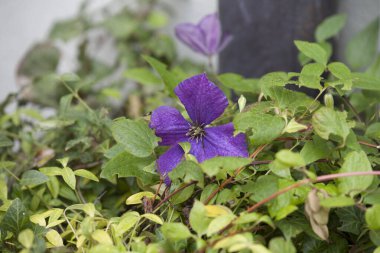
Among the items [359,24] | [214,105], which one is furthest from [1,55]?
[214,105]

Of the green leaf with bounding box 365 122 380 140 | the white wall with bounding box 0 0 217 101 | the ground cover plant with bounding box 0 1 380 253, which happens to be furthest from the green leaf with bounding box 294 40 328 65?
the white wall with bounding box 0 0 217 101

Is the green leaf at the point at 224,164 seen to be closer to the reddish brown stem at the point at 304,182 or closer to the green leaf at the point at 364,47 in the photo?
the reddish brown stem at the point at 304,182

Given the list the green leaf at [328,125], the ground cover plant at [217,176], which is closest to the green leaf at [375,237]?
the ground cover plant at [217,176]

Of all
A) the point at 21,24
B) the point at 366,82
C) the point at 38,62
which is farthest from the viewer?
the point at 21,24

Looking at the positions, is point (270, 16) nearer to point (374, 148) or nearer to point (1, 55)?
point (374, 148)

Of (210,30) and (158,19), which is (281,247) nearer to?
(210,30)

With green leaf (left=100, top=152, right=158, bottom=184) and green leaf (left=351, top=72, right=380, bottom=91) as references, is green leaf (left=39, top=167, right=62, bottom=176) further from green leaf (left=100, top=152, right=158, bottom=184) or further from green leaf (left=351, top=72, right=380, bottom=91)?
green leaf (left=351, top=72, right=380, bottom=91)

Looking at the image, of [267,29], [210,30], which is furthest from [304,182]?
[267,29]

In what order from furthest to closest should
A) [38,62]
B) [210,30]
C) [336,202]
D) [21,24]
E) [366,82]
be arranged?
[21,24] < [38,62] < [210,30] < [366,82] < [336,202]
